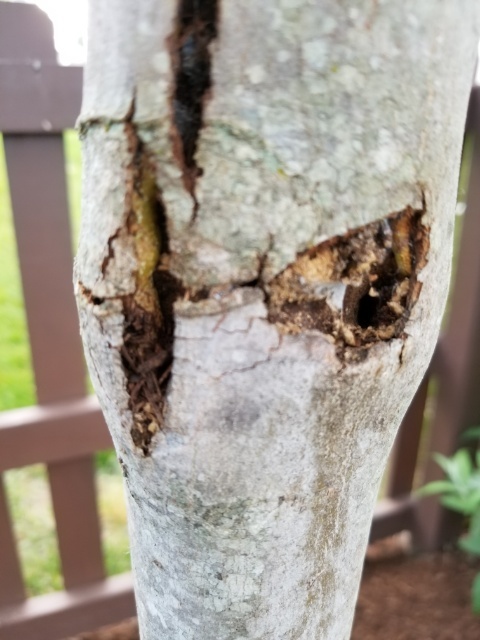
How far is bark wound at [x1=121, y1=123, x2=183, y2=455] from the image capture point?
34 cm

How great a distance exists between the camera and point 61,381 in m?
1.42

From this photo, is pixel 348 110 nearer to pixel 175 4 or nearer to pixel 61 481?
pixel 175 4

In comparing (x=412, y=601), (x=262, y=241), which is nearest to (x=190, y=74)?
(x=262, y=241)

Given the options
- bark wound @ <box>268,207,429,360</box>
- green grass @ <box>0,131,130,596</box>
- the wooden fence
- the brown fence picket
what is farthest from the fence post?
bark wound @ <box>268,207,429,360</box>

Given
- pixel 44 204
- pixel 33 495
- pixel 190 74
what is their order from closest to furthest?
pixel 190 74 < pixel 44 204 < pixel 33 495

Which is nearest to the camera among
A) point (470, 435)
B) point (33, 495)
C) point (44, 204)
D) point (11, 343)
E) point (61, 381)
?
point (44, 204)

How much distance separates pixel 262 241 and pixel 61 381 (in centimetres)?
120

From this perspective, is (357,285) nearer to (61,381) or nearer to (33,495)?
(61,381)

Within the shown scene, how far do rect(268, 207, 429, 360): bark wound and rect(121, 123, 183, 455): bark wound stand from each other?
→ 0.24ft

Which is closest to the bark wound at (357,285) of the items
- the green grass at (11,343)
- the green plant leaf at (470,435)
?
the green plant leaf at (470,435)

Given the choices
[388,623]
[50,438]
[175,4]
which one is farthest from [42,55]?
[388,623]

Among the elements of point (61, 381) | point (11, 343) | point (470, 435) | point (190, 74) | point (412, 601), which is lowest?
point (412, 601)

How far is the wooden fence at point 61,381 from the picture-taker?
1.21 meters

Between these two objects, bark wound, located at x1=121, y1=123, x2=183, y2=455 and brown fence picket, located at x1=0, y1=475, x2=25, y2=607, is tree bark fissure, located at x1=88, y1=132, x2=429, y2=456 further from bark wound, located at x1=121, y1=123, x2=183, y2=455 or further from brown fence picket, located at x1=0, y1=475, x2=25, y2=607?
brown fence picket, located at x1=0, y1=475, x2=25, y2=607
